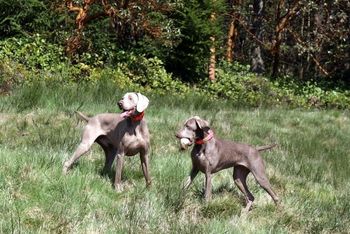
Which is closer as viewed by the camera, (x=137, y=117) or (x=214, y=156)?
(x=137, y=117)

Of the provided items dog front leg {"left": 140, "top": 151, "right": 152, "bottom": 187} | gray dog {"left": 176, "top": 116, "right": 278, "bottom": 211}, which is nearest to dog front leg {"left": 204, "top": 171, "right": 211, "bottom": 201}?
gray dog {"left": 176, "top": 116, "right": 278, "bottom": 211}

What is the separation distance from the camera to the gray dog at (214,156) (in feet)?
19.6

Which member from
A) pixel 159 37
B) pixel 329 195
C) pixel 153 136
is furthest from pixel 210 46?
pixel 329 195

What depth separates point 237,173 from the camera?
21.6 feet

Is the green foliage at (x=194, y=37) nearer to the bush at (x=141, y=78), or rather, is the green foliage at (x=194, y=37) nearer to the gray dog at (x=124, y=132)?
the bush at (x=141, y=78)

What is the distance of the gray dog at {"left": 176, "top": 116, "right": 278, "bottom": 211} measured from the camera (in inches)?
235

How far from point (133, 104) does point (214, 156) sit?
3.43 feet

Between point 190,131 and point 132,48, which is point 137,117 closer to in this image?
point 190,131

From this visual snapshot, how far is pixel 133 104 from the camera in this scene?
19.6ft

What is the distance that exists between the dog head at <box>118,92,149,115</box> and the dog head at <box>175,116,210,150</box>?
1.53ft

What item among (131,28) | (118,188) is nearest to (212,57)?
(131,28)

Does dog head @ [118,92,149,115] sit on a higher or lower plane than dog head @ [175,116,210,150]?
higher

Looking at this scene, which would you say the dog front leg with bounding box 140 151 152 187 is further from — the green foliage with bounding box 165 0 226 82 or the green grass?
the green foliage with bounding box 165 0 226 82

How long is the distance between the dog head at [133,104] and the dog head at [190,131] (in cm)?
47
